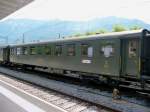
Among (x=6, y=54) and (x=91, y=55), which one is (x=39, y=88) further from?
(x=6, y=54)

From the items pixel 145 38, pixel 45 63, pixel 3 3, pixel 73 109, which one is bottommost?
pixel 73 109

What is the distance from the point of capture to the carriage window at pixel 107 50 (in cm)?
1367

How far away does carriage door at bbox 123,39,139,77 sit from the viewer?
1223 centimetres

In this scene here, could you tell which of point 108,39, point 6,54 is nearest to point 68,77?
point 108,39

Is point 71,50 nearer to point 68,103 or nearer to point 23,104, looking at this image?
point 68,103

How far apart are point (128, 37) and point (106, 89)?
10.8ft

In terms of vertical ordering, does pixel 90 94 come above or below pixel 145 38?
below

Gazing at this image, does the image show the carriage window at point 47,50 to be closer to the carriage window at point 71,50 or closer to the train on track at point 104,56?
the train on track at point 104,56

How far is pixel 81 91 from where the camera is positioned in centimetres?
1411

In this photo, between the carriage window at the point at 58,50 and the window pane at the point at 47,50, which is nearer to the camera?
the carriage window at the point at 58,50

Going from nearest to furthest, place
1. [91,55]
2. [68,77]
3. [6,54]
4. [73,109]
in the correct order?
[73,109], [91,55], [68,77], [6,54]

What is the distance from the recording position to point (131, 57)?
12.6 m

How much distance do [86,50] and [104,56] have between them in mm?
1765

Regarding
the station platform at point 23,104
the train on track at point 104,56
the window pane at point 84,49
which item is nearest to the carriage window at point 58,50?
the train on track at point 104,56
